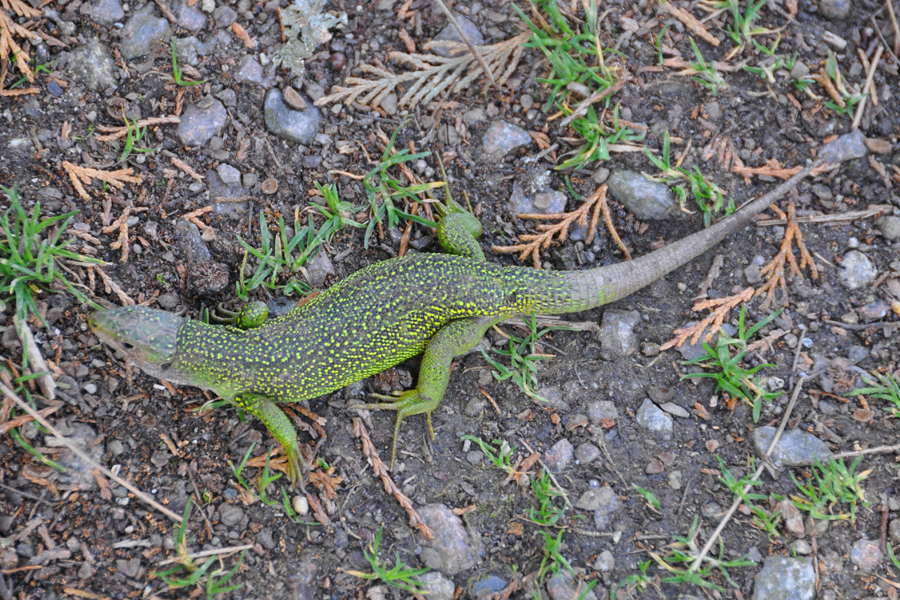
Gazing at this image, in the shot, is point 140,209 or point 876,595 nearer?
point 876,595

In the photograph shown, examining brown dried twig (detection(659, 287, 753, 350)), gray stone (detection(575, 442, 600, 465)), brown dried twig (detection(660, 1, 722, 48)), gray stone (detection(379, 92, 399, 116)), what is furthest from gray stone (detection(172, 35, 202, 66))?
brown dried twig (detection(659, 287, 753, 350))

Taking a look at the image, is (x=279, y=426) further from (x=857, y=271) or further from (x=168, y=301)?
(x=857, y=271)

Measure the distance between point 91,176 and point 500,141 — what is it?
329 centimetres

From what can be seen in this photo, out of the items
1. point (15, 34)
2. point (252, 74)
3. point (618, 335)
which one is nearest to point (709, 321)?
point (618, 335)

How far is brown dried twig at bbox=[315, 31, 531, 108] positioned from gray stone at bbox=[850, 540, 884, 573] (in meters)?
4.63

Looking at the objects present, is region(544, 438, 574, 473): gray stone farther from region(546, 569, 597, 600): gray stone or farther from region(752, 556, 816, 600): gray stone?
region(752, 556, 816, 600): gray stone

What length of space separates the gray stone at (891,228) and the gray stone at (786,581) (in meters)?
2.77

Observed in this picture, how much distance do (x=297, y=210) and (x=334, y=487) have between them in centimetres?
224

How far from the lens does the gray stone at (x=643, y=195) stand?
5176 millimetres

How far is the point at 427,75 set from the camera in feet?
17.1

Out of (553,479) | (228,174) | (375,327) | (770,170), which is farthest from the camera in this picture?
(770,170)

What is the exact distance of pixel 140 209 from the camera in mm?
4801

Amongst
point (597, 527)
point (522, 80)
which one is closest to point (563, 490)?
point (597, 527)

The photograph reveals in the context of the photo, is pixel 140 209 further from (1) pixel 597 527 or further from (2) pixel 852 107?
(2) pixel 852 107
